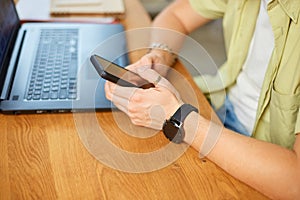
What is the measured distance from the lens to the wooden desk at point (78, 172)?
0.72 metres

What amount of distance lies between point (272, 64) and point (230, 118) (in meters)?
0.28

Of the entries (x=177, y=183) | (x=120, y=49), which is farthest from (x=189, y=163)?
(x=120, y=49)

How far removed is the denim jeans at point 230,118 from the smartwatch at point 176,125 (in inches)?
10.7

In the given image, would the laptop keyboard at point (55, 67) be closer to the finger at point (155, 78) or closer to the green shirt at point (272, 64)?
the finger at point (155, 78)

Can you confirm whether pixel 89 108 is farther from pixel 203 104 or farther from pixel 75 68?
pixel 203 104

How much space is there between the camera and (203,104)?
3.06 feet

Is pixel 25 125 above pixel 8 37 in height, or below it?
below

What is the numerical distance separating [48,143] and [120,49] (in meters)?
0.36

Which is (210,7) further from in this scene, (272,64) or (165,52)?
(272,64)

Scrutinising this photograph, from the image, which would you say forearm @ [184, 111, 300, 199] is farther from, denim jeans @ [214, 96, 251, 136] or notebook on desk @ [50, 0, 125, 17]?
notebook on desk @ [50, 0, 125, 17]

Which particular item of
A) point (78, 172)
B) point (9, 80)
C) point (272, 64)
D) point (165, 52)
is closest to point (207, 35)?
point (165, 52)

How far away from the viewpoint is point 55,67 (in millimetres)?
979

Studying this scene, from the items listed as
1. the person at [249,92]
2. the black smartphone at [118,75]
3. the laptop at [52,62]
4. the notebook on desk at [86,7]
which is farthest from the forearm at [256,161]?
the notebook on desk at [86,7]

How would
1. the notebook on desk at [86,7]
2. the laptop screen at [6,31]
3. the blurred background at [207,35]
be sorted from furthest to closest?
the blurred background at [207,35] < the notebook on desk at [86,7] < the laptop screen at [6,31]
